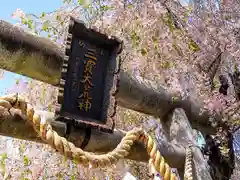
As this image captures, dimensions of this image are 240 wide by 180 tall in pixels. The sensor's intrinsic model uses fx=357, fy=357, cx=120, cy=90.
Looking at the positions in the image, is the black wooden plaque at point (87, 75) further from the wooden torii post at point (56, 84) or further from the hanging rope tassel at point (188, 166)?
the hanging rope tassel at point (188, 166)

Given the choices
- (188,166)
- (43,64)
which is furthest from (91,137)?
(188,166)

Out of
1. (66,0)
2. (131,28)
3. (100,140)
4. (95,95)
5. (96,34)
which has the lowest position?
(100,140)

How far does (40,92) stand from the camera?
4.86m

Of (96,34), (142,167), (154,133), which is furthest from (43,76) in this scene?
(142,167)

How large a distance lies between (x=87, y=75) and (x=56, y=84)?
0.28 metres

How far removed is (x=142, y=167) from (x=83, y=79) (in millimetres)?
2958

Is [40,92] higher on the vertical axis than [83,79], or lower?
higher

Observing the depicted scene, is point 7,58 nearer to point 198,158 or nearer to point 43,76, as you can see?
point 43,76

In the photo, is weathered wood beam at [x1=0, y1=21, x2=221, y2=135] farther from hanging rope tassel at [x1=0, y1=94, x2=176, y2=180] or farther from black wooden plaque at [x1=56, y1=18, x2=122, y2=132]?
hanging rope tassel at [x1=0, y1=94, x2=176, y2=180]

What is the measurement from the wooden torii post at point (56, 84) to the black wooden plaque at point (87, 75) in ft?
0.38

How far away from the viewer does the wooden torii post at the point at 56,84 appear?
95.4 inches

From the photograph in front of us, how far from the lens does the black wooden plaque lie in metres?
2.55

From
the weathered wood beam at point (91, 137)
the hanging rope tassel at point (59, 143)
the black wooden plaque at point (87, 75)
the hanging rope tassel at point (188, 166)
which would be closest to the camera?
the hanging rope tassel at point (59, 143)

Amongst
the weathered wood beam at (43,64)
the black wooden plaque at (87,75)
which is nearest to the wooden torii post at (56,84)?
the weathered wood beam at (43,64)
